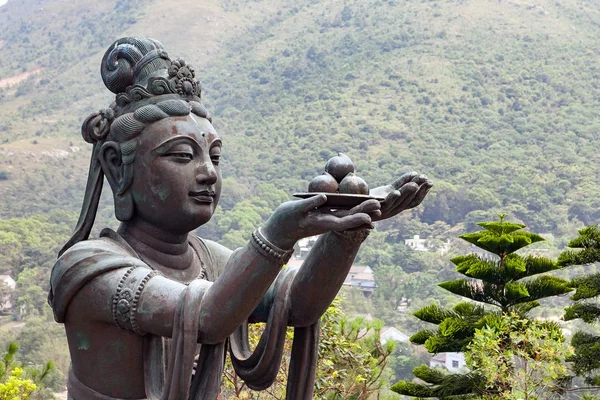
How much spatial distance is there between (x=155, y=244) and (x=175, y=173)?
1.10ft

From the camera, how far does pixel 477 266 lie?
1192cm

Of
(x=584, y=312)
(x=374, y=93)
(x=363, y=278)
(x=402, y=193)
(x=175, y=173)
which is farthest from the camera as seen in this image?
(x=374, y=93)

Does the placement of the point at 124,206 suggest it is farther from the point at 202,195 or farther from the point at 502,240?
the point at 502,240

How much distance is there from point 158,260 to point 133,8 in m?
102

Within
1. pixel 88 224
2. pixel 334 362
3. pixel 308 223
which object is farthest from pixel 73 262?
pixel 334 362

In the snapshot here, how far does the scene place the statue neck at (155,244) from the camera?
3.84 m

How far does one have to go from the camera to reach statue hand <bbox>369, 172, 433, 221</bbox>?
10.8 feet

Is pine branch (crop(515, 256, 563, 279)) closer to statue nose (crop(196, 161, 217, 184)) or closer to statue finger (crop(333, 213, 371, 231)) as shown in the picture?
statue nose (crop(196, 161, 217, 184))

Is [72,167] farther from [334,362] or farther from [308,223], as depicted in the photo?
[308,223]

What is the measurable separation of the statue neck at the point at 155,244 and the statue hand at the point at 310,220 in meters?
0.72

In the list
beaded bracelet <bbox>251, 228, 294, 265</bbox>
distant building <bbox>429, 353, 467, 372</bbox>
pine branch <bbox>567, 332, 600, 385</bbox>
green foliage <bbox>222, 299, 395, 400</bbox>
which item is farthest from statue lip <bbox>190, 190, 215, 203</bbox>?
distant building <bbox>429, 353, 467, 372</bbox>

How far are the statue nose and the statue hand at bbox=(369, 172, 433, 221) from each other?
633 millimetres

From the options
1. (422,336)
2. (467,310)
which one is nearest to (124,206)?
(422,336)

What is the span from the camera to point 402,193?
3.32 metres
